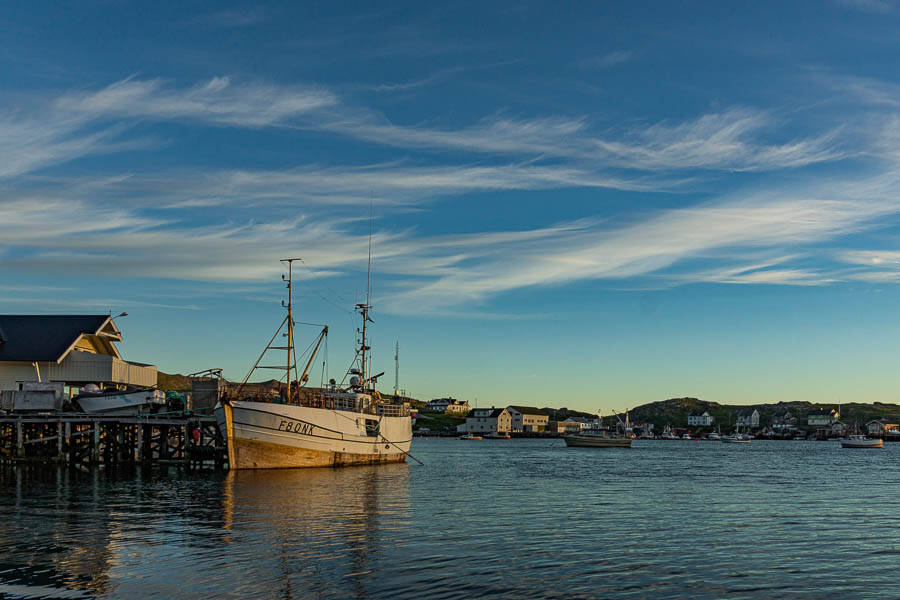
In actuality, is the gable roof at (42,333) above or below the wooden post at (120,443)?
above

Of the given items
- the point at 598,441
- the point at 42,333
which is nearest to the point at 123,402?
the point at 42,333

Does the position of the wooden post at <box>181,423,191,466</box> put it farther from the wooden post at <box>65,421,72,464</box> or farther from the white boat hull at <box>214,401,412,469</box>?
the wooden post at <box>65,421,72,464</box>

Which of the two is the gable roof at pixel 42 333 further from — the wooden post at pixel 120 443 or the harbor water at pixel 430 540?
the harbor water at pixel 430 540

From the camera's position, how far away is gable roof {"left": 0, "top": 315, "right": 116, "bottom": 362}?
69875mm

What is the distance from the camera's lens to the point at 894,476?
2714 inches

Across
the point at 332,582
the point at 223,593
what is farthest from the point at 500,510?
the point at 223,593

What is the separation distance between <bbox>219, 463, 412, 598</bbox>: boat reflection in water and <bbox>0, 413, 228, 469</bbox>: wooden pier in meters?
15.5

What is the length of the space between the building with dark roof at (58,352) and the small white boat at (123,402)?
6778 mm

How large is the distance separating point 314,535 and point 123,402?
44039 millimetres

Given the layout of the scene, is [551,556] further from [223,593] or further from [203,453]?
[203,453]

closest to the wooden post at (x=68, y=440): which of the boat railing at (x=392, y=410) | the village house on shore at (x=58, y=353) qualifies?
the village house on shore at (x=58, y=353)

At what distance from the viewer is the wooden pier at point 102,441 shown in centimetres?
6262

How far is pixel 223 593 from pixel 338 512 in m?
15.9

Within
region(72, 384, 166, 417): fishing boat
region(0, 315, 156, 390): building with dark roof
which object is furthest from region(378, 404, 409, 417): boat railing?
region(0, 315, 156, 390): building with dark roof
